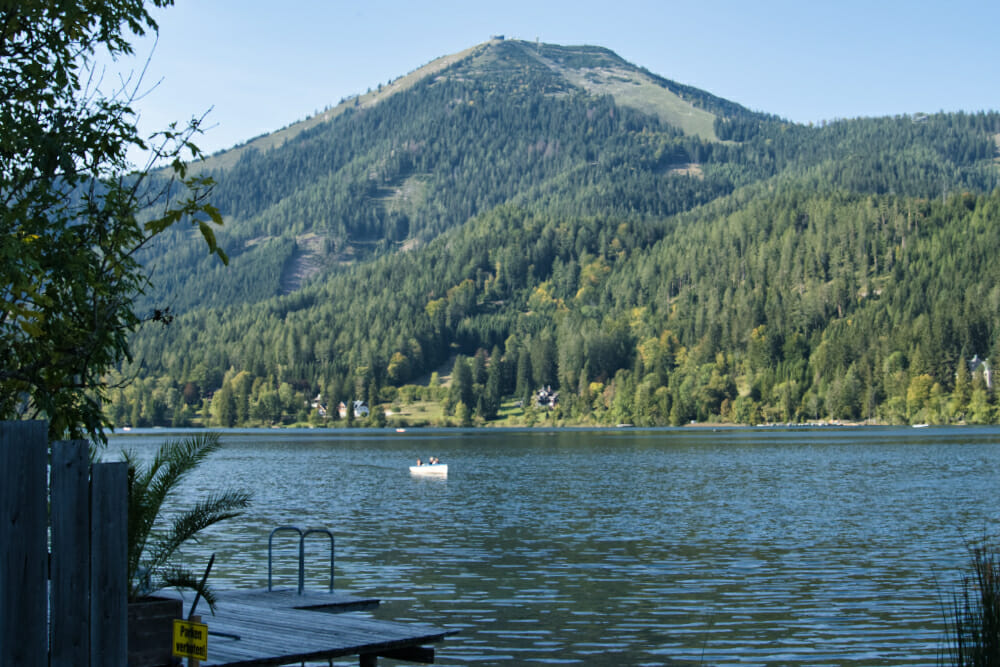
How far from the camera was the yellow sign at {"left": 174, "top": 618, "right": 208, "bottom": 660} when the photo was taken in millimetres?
12257

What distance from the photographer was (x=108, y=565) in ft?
34.0

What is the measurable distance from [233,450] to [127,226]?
6812 inches

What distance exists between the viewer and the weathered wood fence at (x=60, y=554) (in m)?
9.62

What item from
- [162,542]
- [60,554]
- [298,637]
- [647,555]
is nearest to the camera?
[60,554]

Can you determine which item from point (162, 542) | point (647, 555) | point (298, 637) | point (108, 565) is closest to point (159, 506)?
point (162, 542)

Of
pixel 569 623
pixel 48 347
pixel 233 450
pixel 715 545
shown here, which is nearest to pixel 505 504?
pixel 715 545

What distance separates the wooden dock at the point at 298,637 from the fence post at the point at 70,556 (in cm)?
572

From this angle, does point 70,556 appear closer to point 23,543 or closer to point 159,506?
point 23,543

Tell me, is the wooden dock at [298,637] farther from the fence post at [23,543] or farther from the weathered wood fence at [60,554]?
the fence post at [23,543]

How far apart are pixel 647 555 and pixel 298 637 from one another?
99.5ft

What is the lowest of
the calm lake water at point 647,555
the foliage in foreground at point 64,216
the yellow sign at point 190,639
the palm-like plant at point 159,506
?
the calm lake water at point 647,555

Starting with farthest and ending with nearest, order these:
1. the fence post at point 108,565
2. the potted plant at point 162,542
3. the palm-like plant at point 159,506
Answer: the palm-like plant at point 159,506, the potted plant at point 162,542, the fence post at point 108,565

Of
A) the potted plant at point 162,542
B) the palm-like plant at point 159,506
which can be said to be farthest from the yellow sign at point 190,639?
the palm-like plant at point 159,506

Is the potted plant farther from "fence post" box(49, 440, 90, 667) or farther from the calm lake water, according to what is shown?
the calm lake water
